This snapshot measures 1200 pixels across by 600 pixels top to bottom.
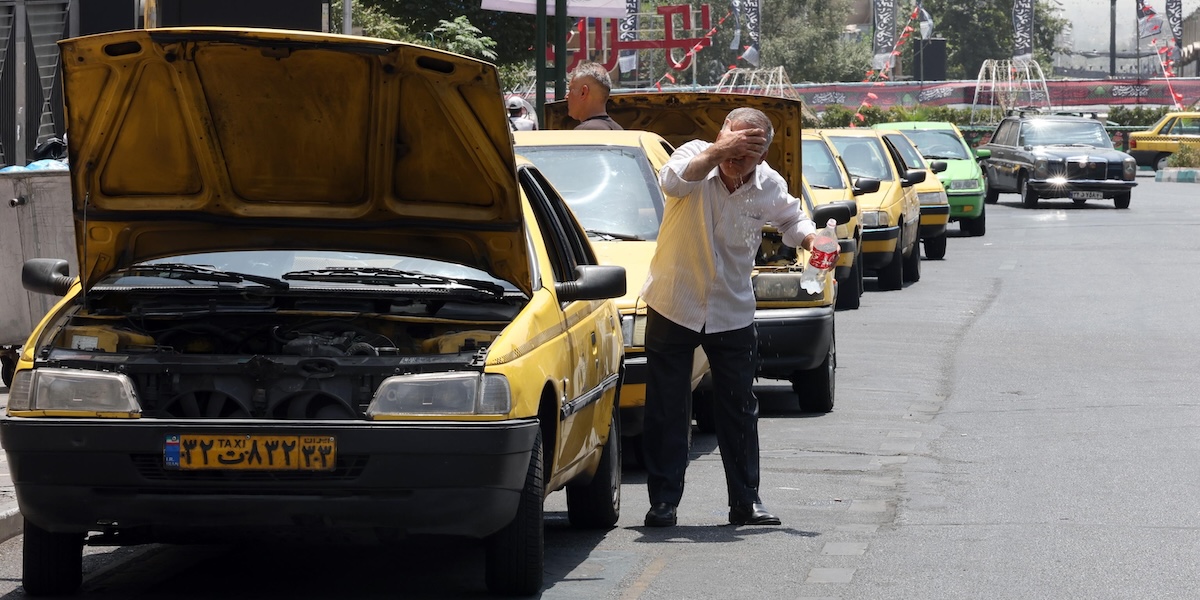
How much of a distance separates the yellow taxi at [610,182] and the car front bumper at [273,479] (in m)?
3.81

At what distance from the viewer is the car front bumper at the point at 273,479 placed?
549 centimetres

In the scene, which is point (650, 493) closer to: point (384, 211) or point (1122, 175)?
point (384, 211)

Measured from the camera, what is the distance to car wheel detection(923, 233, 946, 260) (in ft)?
78.1

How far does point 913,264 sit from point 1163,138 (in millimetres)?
30748

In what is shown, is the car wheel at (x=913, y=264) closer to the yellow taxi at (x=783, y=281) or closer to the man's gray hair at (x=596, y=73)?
the yellow taxi at (x=783, y=281)

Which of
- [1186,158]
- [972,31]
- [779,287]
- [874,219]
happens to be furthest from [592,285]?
[972,31]

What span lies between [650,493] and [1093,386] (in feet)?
17.9

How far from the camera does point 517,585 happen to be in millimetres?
5879

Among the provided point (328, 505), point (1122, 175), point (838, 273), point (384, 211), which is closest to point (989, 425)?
point (384, 211)

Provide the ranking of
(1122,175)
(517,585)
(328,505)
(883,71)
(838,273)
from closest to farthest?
(328,505) → (517,585) → (838,273) → (1122,175) → (883,71)

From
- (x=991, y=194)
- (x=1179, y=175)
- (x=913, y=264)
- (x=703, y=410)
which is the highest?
(x=703, y=410)

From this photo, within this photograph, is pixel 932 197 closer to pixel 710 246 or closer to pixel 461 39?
pixel 461 39

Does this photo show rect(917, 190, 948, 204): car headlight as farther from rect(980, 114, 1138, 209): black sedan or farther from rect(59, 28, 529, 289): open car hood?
rect(59, 28, 529, 289): open car hood

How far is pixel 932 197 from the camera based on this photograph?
906 inches
